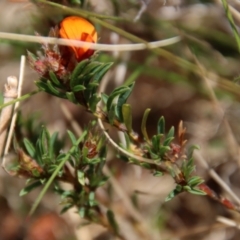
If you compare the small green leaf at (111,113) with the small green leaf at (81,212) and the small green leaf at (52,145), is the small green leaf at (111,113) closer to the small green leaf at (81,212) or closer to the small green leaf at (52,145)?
the small green leaf at (52,145)

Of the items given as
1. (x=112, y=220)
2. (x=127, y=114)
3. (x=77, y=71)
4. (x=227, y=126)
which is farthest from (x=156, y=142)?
(x=227, y=126)

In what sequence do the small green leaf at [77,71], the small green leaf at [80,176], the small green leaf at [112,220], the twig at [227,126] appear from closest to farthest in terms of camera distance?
the small green leaf at [77,71] < the small green leaf at [80,176] < the small green leaf at [112,220] < the twig at [227,126]

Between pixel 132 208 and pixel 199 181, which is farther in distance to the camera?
pixel 132 208

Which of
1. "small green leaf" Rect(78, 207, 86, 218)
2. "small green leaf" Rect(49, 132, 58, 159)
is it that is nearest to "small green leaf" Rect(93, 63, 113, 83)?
"small green leaf" Rect(49, 132, 58, 159)

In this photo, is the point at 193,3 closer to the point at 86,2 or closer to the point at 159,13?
the point at 159,13

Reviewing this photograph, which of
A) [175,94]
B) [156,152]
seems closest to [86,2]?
[156,152]

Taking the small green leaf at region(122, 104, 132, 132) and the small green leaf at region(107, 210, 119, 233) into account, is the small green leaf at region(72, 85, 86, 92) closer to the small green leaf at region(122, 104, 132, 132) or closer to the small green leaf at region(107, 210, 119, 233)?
the small green leaf at region(122, 104, 132, 132)

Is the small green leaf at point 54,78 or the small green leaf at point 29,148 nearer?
the small green leaf at point 54,78

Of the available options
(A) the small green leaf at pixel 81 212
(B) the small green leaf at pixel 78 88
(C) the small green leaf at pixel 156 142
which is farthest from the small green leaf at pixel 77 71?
(A) the small green leaf at pixel 81 212

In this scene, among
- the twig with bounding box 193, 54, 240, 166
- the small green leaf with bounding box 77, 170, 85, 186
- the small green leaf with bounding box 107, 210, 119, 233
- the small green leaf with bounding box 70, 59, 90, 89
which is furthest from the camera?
the twig with bounding box 193, 54, 240, 166
